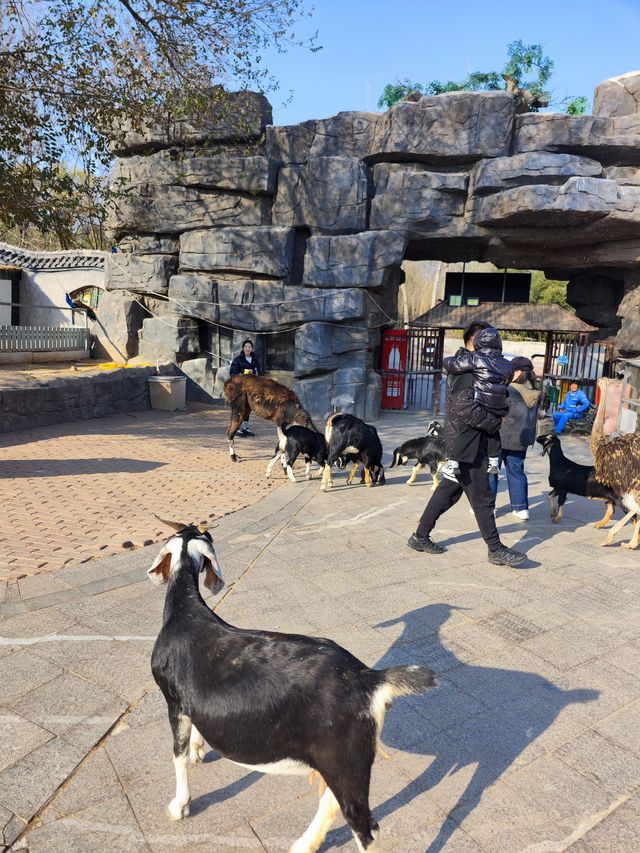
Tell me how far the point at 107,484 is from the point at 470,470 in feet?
15.7

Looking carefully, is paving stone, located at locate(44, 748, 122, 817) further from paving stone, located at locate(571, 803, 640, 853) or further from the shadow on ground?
paving stone, located at locate(571, 803, 640, 853)

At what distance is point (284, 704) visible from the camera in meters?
2.02

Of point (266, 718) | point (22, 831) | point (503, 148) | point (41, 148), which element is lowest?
point (22, 831)

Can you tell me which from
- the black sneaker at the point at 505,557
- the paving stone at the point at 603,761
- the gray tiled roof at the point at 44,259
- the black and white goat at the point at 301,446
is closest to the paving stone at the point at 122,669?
the paving stone at the point at 603,761

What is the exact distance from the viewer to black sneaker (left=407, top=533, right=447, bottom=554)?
545cm

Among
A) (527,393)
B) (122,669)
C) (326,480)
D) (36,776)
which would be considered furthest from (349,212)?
(36,776)

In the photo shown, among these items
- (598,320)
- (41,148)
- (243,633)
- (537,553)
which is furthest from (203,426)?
(598,320)

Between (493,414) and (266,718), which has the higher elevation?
(493,414)

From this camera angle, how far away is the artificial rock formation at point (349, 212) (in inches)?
607

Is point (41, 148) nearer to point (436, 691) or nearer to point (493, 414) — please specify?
point (493, 414)

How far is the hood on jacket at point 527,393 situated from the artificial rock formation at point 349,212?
30.7 ft

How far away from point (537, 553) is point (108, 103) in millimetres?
10186

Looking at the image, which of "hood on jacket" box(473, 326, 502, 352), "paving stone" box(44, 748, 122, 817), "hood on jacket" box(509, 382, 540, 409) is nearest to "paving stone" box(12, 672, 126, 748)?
"paving stone" box(44, 748, 122, 817)

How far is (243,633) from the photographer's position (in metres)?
2.34
